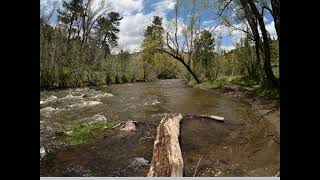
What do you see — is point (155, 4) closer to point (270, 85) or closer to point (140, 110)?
point (140, 110)

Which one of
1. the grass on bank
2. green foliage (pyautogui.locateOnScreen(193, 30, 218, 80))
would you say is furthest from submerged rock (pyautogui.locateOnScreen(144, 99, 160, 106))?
green foliage (pyautogui.locateOnScreen(193, 30, 218, 80))

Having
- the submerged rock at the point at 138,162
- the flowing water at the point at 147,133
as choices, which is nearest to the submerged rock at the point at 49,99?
the flowing water at the point at 147,133

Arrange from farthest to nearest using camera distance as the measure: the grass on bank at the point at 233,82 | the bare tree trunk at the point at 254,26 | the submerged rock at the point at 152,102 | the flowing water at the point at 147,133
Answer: the grass on bank at the point at 233,82 < the submerged rock at the point at 152,102 < the bare tree trunk at the point at 254,26 < the flowing water at the point at 147,133

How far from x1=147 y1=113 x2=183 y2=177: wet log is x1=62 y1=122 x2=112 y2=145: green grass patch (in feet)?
2.01

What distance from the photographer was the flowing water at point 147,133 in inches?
120

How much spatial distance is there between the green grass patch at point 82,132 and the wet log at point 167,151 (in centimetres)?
61

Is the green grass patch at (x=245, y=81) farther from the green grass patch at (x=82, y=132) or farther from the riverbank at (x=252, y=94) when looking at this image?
the green grass patch at (x=82, y=132)

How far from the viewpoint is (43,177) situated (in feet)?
9.96

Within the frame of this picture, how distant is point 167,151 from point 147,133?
0.47m

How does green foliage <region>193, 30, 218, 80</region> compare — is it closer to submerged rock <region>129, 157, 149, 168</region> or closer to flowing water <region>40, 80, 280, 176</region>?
flowing water <region>40, 80, 280, 176</region>

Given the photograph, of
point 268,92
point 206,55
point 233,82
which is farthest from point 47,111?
point 268,92

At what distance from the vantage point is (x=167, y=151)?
3.12 m
